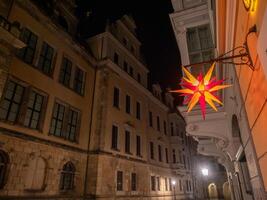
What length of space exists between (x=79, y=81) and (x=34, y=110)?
223 inches

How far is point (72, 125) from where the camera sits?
16.2 meters

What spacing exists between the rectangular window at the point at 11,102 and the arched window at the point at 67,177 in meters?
5.00

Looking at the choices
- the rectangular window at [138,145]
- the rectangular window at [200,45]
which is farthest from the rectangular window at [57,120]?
the rectangular window at [200,45]

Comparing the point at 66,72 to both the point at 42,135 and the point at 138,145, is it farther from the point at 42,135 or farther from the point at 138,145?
the point at 138,145

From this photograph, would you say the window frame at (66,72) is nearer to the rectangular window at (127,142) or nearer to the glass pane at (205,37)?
the rectangular window at (127,142)

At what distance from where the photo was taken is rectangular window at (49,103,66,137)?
14.4 m

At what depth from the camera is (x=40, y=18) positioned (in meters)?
14.8

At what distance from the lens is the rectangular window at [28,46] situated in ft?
43.3

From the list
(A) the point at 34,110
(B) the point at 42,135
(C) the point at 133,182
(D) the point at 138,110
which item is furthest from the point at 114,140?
(A) the point at 34,110

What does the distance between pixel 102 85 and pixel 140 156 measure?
29.5 feet

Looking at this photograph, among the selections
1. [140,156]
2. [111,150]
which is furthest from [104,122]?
[140,156]

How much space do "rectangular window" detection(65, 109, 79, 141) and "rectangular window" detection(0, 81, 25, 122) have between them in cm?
424

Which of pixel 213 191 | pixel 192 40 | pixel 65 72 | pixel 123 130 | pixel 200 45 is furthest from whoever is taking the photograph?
pixel 213 191

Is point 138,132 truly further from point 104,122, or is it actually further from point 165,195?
point 165,195
